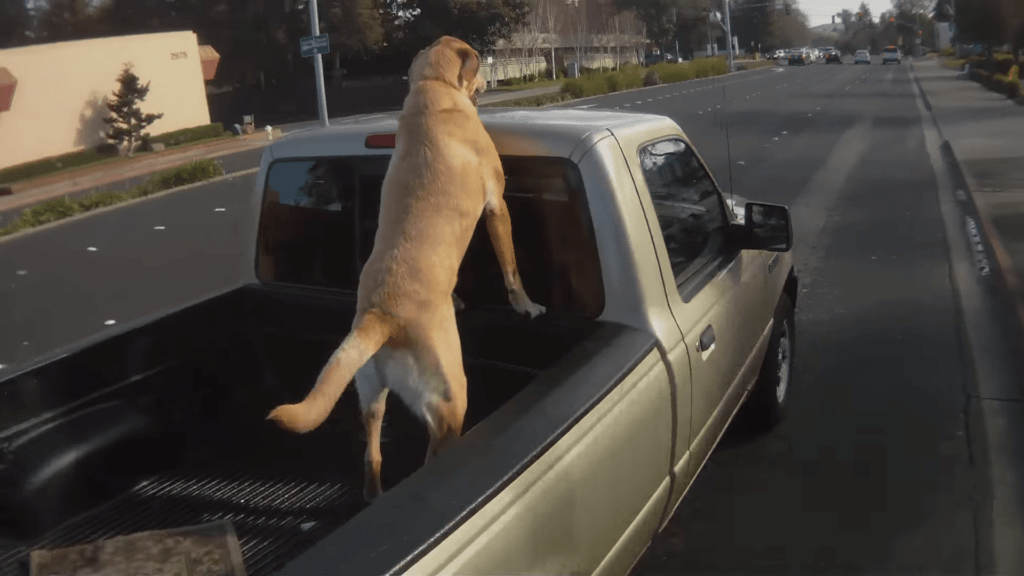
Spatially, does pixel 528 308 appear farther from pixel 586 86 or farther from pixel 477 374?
pixel 586 86

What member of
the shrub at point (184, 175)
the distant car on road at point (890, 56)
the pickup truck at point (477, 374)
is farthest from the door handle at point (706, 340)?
the distant car on road at point (890, 56)

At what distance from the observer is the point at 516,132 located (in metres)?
3.11

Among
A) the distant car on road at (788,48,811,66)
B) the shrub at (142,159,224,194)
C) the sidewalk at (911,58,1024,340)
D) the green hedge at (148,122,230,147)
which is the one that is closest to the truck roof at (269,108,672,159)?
the sidewalk at (911,58,1024,340)

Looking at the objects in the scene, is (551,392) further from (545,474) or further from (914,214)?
(914,214)

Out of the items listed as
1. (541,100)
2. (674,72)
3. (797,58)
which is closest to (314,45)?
(541,100)

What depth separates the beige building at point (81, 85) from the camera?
13.3 meters

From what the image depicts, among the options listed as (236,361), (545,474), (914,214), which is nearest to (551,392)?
(545,474)

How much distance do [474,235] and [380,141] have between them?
456 millimetres

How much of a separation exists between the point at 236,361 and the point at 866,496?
2715 mm

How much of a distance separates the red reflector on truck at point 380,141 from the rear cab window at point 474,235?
84mm

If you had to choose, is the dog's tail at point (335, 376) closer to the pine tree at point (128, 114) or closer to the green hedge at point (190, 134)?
the pine tree at point (128, 114)

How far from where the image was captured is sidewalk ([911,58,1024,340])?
28.2 ft

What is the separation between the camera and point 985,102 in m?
27.7

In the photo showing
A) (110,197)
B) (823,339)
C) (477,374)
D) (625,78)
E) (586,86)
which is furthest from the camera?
(625,78)
